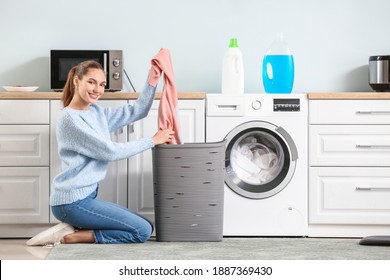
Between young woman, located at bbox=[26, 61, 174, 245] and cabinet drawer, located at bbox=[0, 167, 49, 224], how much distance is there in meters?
0.31

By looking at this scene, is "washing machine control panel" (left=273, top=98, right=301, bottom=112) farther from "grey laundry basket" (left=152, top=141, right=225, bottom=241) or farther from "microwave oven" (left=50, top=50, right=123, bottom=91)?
"microwave oven" (left=50, top=50, right=123, bottom=91)

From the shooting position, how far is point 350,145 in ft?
15.2

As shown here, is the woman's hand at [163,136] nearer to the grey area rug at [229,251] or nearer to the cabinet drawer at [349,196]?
the grey area rug at [229,251]

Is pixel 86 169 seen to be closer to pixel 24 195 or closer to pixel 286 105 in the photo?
pixel 24 195

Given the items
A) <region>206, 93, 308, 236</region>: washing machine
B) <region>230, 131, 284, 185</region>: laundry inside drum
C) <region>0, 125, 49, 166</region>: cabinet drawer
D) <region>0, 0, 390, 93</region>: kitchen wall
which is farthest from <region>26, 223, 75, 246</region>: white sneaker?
<region>0, 0, 390, 93</region>: kitchen wall

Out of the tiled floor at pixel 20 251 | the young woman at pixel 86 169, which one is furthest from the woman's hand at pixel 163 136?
the tiled floor at pixel 20 251

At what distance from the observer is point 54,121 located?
4629 mm

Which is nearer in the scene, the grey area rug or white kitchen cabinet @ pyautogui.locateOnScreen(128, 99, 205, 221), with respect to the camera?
the grey area rug

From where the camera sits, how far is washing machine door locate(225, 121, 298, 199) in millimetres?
4598

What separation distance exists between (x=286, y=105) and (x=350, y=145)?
1.36ft

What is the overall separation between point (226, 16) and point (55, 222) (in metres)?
1.59

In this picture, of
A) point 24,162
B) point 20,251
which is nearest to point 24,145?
point 24,162
